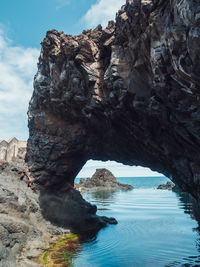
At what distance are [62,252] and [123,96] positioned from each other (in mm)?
9554

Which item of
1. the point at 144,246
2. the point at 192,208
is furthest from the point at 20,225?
the point at 192,208

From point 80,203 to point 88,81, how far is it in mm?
10769

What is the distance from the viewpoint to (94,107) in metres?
14.5

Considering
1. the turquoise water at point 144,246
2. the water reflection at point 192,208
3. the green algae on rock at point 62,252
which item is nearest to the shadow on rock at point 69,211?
the turquoise water at point 144,246

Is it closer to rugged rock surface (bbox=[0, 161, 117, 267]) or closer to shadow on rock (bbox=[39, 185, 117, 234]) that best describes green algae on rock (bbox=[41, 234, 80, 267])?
rugged rock surface (bbox=[0, 161, 117, 267])

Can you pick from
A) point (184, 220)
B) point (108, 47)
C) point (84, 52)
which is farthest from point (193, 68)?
point (184, 220)

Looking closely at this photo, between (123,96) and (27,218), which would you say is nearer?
(123,96)

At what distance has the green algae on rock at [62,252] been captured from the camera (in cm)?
1070

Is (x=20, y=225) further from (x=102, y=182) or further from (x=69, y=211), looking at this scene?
(x=102, y=182)

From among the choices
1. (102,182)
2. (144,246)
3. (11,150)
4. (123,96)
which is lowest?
(144,246)

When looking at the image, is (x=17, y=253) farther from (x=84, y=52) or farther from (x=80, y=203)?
(x=84, y=52)

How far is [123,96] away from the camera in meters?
11.8

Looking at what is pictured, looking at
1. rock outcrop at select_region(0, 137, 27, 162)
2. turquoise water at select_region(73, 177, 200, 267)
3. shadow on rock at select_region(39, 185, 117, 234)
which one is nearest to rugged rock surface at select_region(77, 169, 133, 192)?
rock outcrop at select_region(0, 137, 27, 162)

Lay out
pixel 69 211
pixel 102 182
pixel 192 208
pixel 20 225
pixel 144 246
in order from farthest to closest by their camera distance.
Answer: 1. pixel 102 182
2. pixel 192 208
3. pixel 69 211
4. pixel 144 246
5. pixel 20 225
